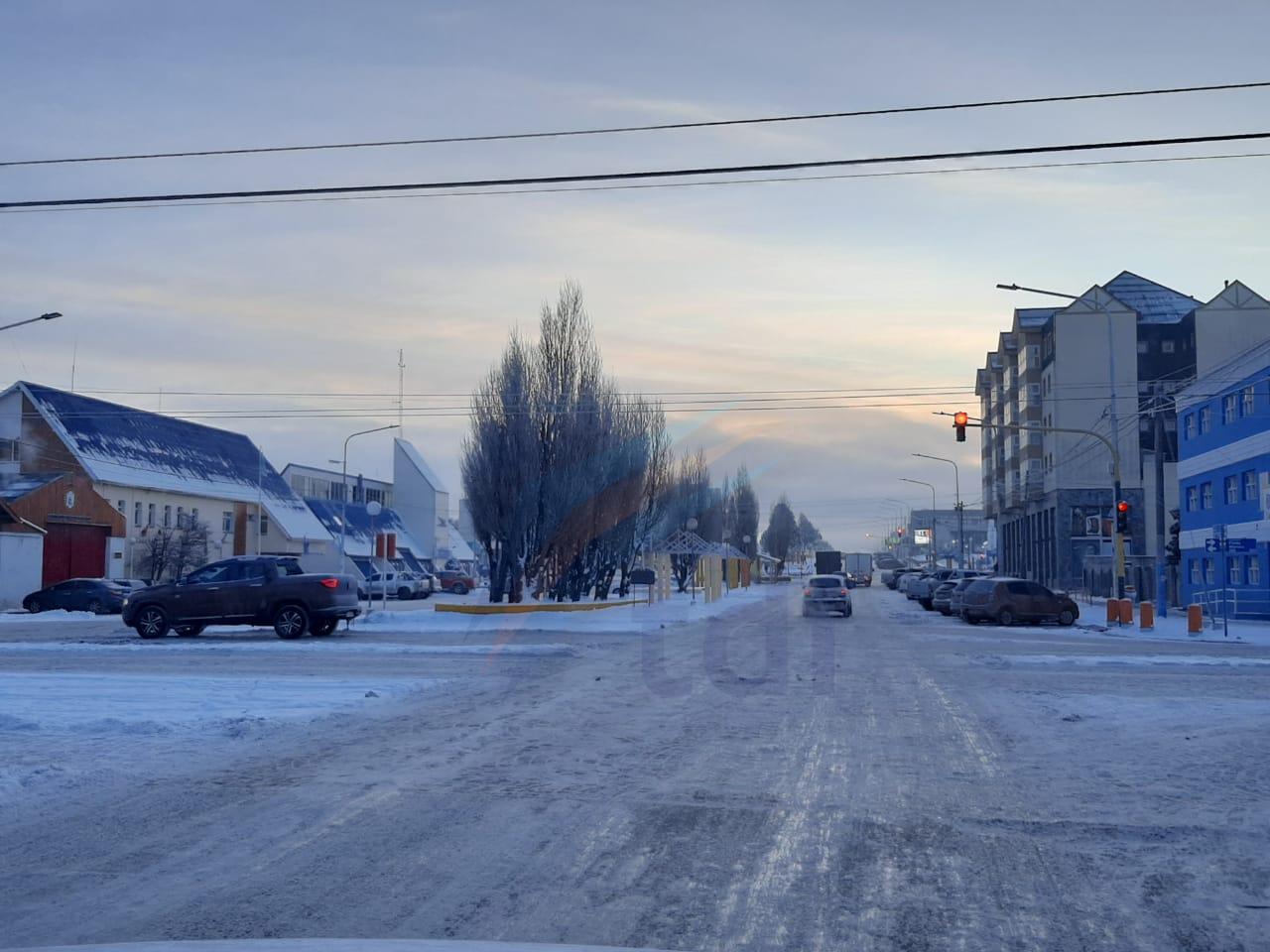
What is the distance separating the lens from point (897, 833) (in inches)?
317

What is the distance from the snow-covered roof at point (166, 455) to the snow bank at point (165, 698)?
145 feet

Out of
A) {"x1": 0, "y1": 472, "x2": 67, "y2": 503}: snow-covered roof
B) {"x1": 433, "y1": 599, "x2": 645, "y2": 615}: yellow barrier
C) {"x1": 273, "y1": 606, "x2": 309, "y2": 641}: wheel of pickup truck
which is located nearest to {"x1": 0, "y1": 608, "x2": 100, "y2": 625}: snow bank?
{"x1": 0, "y1": 472, "x2": 67, "y2": 503}: snow-covered roof

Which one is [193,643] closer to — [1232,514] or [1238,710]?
[1238,710]

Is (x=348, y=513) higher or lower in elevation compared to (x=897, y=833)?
higher

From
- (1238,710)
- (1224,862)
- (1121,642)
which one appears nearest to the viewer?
(1224,862)

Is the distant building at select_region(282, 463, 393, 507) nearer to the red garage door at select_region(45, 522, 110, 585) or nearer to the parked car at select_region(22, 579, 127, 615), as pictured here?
the red garage door at select_region(45, 522, 110, 585)

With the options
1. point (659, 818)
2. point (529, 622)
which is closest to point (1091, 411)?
point (529, 622)

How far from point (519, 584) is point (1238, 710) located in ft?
89.4

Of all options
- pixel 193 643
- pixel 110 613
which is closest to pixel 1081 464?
pixel 110 613

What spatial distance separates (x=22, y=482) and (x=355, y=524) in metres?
33.4

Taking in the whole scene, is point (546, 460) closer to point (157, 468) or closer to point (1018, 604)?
point (1018, 604)

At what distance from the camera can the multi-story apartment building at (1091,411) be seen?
75062mm

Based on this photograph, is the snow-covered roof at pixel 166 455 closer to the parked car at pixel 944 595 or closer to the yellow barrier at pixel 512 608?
the yellow barrier at pixel 512 608

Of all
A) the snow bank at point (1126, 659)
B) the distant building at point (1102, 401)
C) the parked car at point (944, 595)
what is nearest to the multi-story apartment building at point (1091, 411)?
the distant building at point (1102, 401)
